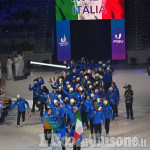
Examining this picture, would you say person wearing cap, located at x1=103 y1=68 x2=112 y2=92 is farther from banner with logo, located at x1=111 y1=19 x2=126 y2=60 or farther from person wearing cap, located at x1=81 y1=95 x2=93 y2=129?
banner with logo, located at x1=111 y1=19 x2=126 y2=60

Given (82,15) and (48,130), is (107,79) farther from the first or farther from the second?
(82,15)

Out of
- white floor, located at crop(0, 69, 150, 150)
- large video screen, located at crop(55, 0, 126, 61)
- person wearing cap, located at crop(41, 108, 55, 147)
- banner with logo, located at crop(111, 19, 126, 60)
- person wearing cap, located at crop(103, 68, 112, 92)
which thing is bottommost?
white floor, located at crop(0, 69, 150, 150)

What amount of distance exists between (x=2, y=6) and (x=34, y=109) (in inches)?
589

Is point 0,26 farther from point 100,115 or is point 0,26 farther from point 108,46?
point 100,115

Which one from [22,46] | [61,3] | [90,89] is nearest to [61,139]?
[90,89]

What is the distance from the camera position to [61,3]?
3550 centimetres

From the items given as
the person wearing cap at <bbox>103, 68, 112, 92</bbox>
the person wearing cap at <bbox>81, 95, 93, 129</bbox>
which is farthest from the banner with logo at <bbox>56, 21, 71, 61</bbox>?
the person wearing cap at <bbox>81, 95, 93, 129</bbox>

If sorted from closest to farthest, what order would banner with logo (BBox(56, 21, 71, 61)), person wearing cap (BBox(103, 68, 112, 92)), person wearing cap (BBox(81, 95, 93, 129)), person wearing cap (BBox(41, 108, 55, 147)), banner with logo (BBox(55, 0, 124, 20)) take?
person wearing cap (BBox(41, 108, 55, 147))
person wearing cap (BBox(81, 95, 93, 129))
person wearing cap (BBox(103, 68, 112, 92))
banner with logo (BBox(55, 0, 124, 20))
banner with logo (BBox(56, 21, 71, 61))

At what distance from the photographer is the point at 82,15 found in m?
35.5

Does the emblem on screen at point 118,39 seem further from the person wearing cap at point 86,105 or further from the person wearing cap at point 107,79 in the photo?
the person wearing cap at point 86,105

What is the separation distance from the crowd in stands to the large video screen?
2982 millimetres

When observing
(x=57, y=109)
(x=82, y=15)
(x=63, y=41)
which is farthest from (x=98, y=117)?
(x=63, y=41)

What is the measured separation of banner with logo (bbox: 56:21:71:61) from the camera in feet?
118

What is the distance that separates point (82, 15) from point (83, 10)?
32 centimetres
